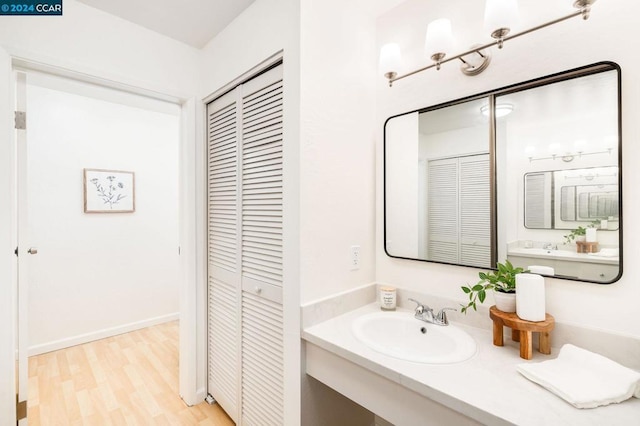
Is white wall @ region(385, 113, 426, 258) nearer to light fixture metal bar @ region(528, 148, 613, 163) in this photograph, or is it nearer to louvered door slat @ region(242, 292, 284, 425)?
light fixture metal bar @ region(528, 148, 613, 163)

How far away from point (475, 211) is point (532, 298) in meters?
0.44

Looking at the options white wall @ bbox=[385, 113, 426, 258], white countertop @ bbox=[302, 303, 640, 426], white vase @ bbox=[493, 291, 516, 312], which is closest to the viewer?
white countertop @ bbox=[302, 303, 640, 426]

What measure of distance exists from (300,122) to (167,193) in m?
2.70

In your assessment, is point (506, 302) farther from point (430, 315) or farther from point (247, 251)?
point (247, 251)

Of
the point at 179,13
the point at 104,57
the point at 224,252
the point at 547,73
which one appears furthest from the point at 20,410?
the point at 547,73

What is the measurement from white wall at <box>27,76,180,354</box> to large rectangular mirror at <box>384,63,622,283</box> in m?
2.31

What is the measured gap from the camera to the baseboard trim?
2.68m

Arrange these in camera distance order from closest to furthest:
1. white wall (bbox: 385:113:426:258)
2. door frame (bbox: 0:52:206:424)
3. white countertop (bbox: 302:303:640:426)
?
white countertop (bbox: 302:303:640:426), white wall (bbox: 385:113:426:258), door frame (bbox: 0:52:206:424)

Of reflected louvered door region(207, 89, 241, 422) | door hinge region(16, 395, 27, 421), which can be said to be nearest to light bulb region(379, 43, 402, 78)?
reflected louvered door region(207, 89, 241, 422)

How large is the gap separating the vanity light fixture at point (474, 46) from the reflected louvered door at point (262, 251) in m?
0.57

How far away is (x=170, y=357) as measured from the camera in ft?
8.63

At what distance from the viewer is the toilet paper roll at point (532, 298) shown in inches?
41.6

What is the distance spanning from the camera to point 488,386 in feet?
2.92

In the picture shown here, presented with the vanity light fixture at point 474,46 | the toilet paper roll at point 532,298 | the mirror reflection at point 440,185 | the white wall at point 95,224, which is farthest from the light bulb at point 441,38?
the white wall at point 95,224
